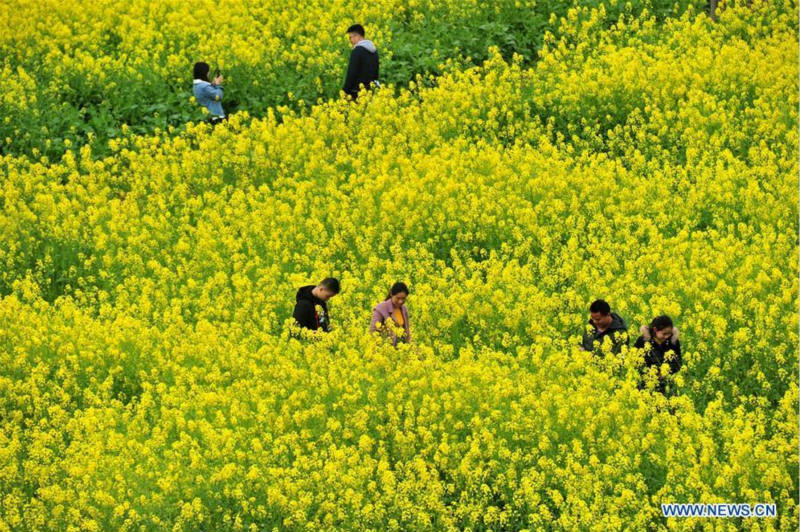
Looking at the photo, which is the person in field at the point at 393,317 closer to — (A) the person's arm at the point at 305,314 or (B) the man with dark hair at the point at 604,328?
(A) the person's arm at the point at 305,314

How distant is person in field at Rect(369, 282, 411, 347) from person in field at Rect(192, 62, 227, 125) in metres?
7.71

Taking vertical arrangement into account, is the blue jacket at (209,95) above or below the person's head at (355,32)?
below

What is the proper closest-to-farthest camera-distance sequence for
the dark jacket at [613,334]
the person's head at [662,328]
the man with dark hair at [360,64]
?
the person's head at [662,328] → the dark jacket at [613,334] → the man with dark hair at [360,64]

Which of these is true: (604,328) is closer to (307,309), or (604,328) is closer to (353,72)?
(307,309)

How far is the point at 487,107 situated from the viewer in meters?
19.9

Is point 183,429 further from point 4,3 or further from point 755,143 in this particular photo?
point 4,3

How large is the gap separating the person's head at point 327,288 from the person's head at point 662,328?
123 inches

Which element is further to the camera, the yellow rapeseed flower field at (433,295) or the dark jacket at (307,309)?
the dark jacket at (307,309)

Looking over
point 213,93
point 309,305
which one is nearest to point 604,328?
point 309,305

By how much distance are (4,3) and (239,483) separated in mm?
16116

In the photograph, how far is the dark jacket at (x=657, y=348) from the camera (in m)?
12.2

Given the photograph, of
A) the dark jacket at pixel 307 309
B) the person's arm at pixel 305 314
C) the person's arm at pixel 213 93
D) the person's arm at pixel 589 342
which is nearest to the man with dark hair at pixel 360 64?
the person's arm at pixel 213 93

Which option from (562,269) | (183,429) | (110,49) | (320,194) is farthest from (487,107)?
(183,429)

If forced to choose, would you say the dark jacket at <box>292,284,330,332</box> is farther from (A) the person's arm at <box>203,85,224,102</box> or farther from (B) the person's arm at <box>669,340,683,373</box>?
(A) the person's arm at <box>203,85,224,102</box>
